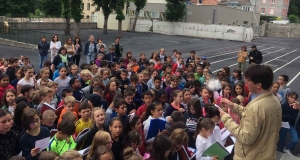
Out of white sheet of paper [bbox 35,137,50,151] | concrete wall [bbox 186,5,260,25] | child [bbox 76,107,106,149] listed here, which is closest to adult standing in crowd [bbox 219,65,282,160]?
child [bbox 76,107,106,149]

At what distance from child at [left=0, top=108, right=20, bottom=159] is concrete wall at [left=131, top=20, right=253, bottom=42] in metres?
39.9

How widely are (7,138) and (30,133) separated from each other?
31 centimetres

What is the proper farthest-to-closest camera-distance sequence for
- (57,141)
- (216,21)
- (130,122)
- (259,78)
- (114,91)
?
(216,21) < (114,91) < (130,122) < (57,141) < (259,78)

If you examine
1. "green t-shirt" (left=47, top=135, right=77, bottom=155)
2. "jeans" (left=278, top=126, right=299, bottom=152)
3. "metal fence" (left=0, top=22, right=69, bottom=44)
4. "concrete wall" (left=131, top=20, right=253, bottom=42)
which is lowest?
"jeans" (left=278, top=126, right=299, bottom=152)

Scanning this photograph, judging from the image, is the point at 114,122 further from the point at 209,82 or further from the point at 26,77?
the point at 209,82

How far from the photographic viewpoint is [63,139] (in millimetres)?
4684

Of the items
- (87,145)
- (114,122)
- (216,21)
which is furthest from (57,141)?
(216,21)

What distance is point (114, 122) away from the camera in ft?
15.9

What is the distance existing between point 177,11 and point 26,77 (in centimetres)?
3997

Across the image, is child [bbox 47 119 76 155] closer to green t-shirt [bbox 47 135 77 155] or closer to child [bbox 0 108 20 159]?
green t-shirt [bbox 47 135 77 155]

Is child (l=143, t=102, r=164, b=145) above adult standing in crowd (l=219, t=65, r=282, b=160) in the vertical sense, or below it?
below

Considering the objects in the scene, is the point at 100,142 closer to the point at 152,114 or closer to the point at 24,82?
the point at 152,114

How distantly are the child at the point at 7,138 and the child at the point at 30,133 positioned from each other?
0.38 ft

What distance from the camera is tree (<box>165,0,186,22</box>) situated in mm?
45866
